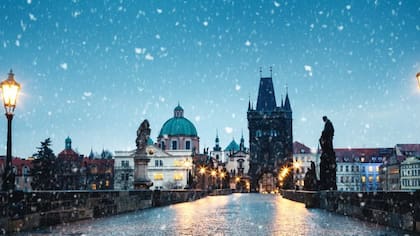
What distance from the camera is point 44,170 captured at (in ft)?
224

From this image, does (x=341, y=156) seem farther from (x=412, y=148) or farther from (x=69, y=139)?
(x=69, y=139)

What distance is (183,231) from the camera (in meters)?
11.7

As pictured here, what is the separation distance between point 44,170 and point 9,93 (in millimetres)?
58791

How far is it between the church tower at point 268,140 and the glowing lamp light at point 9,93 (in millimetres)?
107778

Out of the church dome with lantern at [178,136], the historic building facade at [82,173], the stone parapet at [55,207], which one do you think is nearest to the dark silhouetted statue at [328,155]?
the stone parapet at [55,207]

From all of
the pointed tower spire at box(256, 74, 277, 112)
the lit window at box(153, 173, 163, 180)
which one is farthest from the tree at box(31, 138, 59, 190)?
the pointed tower spire at box(256, 74, 277, 112)

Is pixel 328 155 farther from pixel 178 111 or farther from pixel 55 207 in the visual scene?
pixel 178 111

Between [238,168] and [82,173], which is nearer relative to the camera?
[82,173]

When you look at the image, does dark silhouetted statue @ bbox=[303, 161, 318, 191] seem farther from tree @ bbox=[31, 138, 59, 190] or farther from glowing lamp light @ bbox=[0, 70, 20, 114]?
tree @ bbox=[31, 138, 59, 190]

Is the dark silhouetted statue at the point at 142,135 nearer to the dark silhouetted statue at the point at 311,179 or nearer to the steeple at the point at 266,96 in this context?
the dark silhouetted statue at the point at 311,179

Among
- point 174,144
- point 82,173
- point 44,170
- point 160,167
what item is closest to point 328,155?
point 44,170

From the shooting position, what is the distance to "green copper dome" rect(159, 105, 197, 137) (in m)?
125

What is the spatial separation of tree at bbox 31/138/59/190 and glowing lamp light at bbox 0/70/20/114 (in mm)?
56572

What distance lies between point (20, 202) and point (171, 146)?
115 metres
